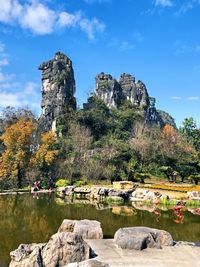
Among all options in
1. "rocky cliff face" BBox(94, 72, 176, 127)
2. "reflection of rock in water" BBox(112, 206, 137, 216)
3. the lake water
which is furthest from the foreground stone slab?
"rocky cliff face" BBox(94, 72, 176, 127)

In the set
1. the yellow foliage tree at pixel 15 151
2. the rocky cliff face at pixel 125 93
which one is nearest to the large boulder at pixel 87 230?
the yellow foliage tree at pixel 15 151

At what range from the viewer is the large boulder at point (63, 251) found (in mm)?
8602

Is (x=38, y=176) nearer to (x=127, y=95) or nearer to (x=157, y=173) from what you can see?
(x=157, y=173)

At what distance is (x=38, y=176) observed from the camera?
1329 inches

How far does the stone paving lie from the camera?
889cm

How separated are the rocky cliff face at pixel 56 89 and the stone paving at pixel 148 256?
125 feet

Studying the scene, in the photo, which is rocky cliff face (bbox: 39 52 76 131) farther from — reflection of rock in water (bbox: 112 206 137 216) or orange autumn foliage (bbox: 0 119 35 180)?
reflection of rock in water (bbox: 112 206 137 216)

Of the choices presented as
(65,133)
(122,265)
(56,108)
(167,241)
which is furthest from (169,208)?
(56,108)

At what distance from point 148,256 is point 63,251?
8.23ft

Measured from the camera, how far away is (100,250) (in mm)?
9930

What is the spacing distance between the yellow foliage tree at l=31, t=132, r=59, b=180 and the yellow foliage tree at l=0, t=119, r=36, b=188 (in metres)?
1.19

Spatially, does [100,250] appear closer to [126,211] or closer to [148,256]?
[148,256]

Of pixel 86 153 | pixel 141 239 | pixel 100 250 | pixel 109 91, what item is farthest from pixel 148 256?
pixel 109 91

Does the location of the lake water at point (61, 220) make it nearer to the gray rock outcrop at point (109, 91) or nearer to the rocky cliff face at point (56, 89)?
the rocky cliff face at point (56, 89)
